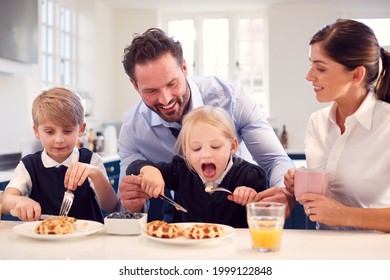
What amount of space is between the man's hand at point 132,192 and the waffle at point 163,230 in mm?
314

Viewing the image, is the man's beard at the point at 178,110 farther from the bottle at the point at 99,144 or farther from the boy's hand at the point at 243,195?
the bottle at the point at 99,144

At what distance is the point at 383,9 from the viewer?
5.83 metres

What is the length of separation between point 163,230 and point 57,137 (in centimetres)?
69

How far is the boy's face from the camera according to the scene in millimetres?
1622

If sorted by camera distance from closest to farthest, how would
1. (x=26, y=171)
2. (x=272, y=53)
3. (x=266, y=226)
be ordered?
(x=266, y=226), (x=26, y=171), (x=272, y=53)

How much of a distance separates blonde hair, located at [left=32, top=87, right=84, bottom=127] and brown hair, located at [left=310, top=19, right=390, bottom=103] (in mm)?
837

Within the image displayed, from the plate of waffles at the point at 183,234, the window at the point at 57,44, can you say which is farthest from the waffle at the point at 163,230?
the window at the point at 57,44

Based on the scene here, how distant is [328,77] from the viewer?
55.9 inches

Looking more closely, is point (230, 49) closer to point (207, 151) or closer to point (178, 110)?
point (178, 110)

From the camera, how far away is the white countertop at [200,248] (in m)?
0.98

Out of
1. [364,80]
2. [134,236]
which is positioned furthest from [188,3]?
[134,236]

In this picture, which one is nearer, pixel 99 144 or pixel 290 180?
pixel 290 180

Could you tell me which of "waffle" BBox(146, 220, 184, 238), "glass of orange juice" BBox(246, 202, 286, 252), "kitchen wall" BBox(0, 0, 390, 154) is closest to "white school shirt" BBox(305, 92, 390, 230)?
"glass of orange juice" BBox(246, 202, 286, 252)

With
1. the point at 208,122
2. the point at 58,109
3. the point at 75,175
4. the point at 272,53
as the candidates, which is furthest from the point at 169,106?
the point at 272,53
